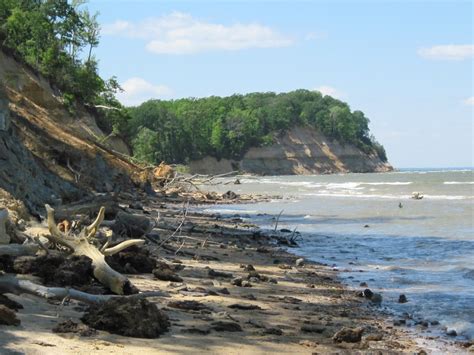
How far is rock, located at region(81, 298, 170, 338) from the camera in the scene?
5855 mm

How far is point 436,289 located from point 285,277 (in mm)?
2470

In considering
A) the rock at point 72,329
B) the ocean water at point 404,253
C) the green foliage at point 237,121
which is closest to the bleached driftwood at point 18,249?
the rock at point 72,329

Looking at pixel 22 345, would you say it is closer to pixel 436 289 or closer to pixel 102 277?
pixel 102 277

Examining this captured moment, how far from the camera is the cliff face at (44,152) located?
1316 cm

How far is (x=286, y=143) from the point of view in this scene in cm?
13475

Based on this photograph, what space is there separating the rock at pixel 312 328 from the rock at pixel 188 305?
1.10 meters

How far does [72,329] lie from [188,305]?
6.41 ft

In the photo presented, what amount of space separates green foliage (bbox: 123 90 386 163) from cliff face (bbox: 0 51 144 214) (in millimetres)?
65952

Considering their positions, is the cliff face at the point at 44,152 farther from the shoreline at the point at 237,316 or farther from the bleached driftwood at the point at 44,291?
the bleached driftwood at the point at 44,291

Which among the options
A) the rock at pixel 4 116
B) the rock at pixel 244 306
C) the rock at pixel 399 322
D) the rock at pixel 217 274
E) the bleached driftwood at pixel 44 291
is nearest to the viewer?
the bleached driftwood at pixel 44 291

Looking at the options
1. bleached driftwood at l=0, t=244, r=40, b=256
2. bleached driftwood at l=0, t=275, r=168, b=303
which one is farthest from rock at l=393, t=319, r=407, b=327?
bleached driftwood at l=0, t=244, r=40, b=256

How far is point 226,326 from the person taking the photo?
263 inches

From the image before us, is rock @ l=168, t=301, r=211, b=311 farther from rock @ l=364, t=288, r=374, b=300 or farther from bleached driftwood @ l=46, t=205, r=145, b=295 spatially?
rock @ l=364, t=288, r=374, b=300

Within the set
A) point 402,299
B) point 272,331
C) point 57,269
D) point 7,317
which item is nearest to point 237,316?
point 272,331
